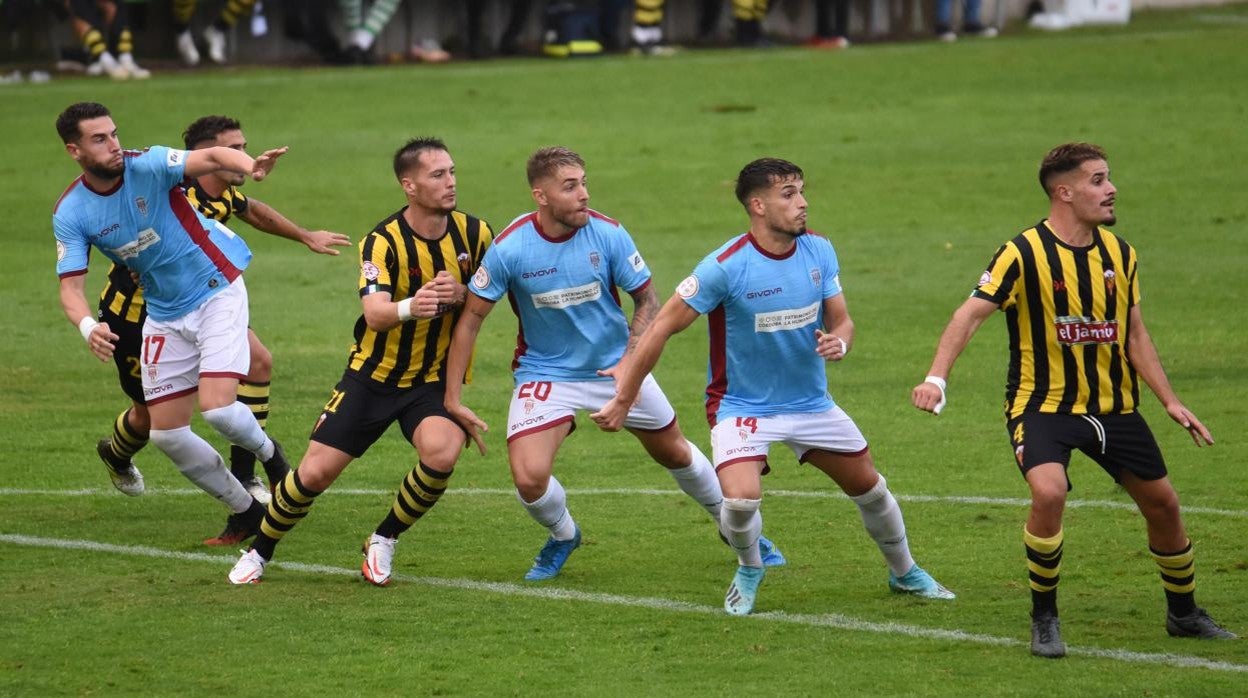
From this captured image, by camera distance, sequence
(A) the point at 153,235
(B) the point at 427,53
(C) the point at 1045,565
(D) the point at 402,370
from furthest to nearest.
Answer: (B) the point at 427,53 → (A) the point at 153,235 → (D) the point at 402,370 → (C) the point at 1045,565

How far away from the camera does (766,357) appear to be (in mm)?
8938

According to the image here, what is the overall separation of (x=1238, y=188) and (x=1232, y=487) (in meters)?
11.9

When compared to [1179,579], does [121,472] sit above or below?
below

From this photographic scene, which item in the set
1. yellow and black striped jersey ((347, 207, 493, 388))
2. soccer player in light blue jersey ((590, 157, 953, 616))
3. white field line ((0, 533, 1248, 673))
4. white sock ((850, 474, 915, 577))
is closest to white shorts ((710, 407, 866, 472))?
soccer player in light blue jersey ((590, 157, 953, 616))

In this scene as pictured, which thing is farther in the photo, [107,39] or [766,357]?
[107,39]

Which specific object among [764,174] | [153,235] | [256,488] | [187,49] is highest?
[764,174]

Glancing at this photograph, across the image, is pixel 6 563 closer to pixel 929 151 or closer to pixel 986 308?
pixel 986 308

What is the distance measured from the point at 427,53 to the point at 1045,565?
82.1 ft

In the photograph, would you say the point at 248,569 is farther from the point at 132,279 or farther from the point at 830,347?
the point at 830,347

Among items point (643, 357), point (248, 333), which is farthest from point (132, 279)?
point (643, 357)

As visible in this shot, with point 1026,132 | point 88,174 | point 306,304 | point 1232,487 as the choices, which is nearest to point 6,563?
point 88,174

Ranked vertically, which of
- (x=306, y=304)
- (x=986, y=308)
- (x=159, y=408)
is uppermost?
(x=986, y=308)

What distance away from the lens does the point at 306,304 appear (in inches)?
722

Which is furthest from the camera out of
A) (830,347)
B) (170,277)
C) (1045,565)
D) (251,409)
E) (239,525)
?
(251,409)
